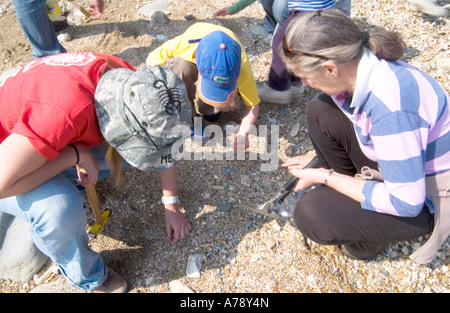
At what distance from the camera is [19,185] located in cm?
140

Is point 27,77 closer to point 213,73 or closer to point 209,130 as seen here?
point 213,73

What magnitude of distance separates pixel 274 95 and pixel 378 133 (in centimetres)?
126

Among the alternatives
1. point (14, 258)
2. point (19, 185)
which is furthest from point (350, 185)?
point (14, 258)

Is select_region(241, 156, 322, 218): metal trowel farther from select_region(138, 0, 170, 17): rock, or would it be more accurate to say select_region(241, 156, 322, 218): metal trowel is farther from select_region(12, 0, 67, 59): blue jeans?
select_region(138, 0, 170, 17): rock

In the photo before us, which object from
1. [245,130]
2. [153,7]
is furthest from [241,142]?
[153,7]

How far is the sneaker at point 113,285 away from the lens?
5.74 ft

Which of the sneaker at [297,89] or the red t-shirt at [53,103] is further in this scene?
the sneaker at [297,89]

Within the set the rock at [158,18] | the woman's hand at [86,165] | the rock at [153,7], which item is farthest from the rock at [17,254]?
the rock at [153,7]

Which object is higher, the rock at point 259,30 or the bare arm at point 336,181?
the bare arm at point 336,181

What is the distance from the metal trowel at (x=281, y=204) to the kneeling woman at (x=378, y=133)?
0.27 meters

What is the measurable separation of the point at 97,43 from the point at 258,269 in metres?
2.28

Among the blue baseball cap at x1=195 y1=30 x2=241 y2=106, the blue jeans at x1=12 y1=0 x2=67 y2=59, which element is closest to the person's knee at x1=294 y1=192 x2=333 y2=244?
the blue baseball cap at x1=195 y1=30 x2=241 y2=106

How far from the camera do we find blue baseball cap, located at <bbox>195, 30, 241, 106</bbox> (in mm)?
1837

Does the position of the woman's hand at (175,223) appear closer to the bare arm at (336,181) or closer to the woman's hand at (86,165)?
the woman's hand at (86,165)
